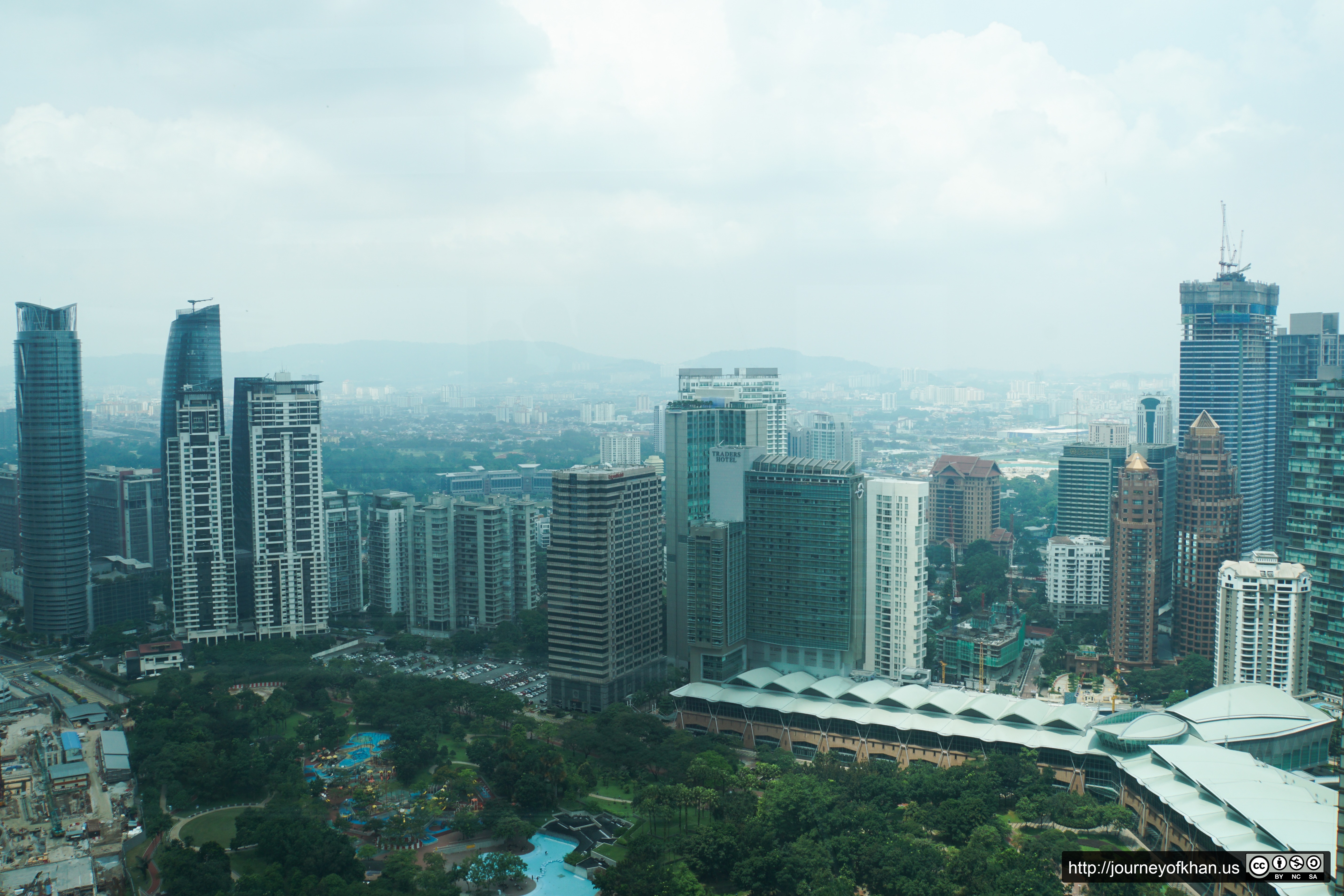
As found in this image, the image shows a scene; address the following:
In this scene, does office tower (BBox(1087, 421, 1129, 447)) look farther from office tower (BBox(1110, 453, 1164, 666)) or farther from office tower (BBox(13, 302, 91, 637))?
office tower (BBox(13, 302, 91, 637))

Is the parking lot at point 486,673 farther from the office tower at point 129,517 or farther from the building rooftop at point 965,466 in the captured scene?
the building rooftop at point 965,466

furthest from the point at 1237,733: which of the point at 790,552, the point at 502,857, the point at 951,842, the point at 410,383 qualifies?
the point at 410,383

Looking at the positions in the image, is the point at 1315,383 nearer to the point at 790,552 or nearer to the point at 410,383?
the point at 790,552

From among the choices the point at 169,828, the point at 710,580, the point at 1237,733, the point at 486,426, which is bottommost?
the point at 169,828

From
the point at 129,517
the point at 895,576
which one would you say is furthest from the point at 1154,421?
the point at 129,517

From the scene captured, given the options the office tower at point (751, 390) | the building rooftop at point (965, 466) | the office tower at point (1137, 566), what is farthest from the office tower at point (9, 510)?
the office tower at point (1137, 566)

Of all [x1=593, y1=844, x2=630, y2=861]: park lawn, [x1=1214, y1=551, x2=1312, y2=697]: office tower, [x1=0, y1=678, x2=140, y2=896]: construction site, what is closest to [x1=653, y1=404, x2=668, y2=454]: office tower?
[x1=593, y1=844, x2=630, y2=861]: park lawn

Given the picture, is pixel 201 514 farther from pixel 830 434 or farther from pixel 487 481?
pixel 830 434

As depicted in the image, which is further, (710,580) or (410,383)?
(410,383)
